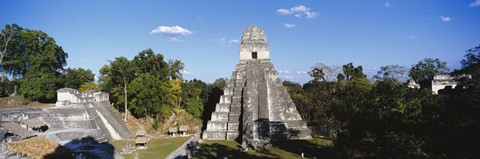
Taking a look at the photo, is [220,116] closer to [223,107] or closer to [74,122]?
[223,107]

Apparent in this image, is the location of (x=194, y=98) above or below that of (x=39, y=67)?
below

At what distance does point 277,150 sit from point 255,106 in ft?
19.5

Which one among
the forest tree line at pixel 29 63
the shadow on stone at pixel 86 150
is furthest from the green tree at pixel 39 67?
the shadow on stone at pixel 86 150

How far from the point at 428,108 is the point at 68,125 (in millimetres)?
22464

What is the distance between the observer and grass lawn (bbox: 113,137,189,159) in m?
20.3

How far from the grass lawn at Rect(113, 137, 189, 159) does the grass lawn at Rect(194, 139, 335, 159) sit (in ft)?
6.81

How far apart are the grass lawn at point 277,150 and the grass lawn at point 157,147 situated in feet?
6.81

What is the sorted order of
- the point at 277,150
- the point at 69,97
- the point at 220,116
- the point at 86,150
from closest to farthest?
1. the point at 86,150
2. the point at 277,150
3. the point at 69,97
4. the point at 220,116

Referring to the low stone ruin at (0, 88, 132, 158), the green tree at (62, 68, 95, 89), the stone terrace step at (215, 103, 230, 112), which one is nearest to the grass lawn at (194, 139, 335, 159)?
the stone terrace step at (215, 103, 230, 112)

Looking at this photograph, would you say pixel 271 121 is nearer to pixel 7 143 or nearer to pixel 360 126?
pixel 360 126

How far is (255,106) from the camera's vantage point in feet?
88.6

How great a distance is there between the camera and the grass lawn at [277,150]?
1984 cm

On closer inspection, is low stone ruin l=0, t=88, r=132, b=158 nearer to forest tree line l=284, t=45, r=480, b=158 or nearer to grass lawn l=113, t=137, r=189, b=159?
grass lawn l=113, t=137, r=189, b=159

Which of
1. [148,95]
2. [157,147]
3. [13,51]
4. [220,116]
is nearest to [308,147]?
[220,116]
